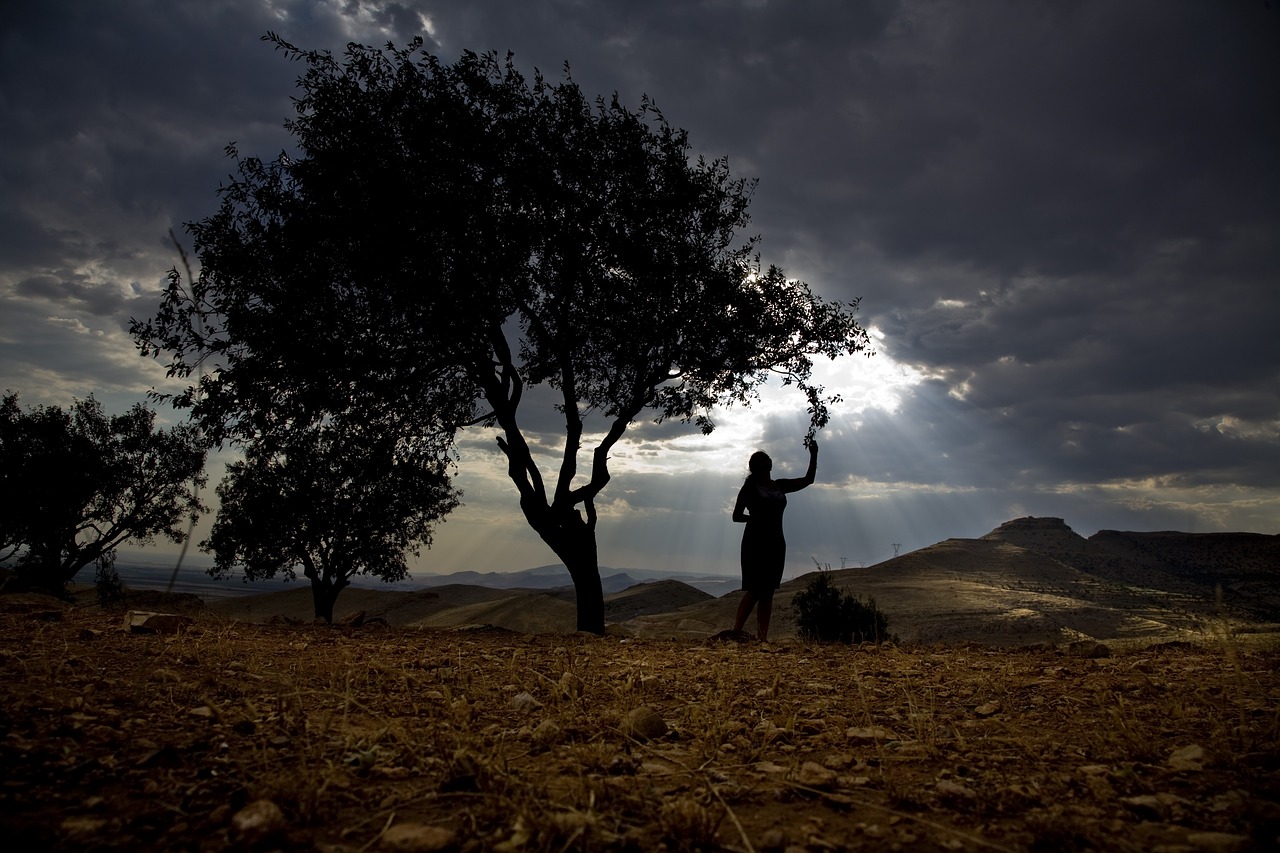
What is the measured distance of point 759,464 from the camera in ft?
32.7

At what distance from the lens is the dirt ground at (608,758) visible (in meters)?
2.43

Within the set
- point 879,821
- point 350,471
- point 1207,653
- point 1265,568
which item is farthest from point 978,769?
point 1265,568

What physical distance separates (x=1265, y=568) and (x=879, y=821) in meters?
46.1

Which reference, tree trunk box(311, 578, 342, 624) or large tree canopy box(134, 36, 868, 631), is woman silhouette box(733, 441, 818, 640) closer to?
large tree canopy box(134, 36, 868, 631)

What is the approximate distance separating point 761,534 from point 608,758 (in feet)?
22.6

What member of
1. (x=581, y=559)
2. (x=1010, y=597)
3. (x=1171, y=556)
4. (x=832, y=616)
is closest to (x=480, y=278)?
(x=581, y=559)

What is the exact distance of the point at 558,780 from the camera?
2.94m

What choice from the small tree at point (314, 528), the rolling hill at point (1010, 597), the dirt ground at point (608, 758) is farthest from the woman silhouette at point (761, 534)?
the small tree at point (314, 528)

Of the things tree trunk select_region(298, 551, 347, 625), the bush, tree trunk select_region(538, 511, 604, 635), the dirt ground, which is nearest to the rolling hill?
tree trunk select_region(538, 511, 604, 635)

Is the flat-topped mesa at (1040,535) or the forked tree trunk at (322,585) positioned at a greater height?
the flat-topped mesa at (1040,535)

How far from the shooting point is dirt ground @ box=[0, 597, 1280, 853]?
2.43m

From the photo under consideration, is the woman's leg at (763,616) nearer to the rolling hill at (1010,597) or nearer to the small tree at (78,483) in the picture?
the rolling hill at (1010,597)

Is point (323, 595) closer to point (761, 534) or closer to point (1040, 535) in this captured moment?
point (761, 534)

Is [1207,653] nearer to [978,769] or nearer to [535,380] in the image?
[978,769]
